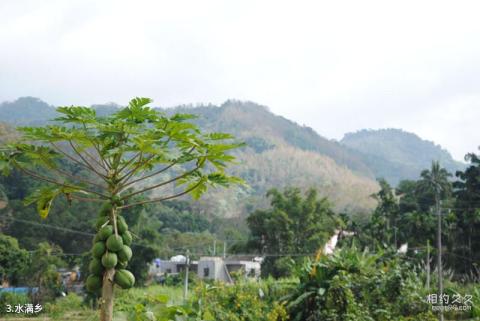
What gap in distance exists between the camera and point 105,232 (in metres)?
2.02

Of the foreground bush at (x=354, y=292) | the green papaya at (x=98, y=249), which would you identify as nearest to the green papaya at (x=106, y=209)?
the green papaya at (x=98, y=249)

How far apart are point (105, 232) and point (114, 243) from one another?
0.07m

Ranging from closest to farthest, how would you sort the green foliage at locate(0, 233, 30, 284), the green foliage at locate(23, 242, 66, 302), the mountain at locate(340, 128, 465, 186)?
the green foliage at locate(23, 242, 66, 302) → the green foliage at locate(0, 233, 30, 284) → the mountain at locate(340, 128, 465, 186)

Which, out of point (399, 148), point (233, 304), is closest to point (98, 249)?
point (233, 304)

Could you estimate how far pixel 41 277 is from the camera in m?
21.6

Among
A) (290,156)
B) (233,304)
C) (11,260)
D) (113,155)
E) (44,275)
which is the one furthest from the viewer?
(290,156)

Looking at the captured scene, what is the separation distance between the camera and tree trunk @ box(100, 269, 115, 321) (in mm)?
1856

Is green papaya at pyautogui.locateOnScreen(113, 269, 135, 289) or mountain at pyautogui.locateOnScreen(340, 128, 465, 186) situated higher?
mountain at pyautogui.locateOnScreen(340, 128, 465, 186)

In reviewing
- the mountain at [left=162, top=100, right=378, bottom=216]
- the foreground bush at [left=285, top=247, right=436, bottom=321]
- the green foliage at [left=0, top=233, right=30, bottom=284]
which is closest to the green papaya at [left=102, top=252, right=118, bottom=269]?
the foreground bush at [left=285, top=247, right=436, bottom=321]

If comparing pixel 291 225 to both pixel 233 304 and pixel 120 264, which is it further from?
pixel 120 264

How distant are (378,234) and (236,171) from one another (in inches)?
2504

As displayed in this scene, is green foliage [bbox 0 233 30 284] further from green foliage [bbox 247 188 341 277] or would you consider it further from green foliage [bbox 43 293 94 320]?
green foliage [bbox 247 188 341 277]

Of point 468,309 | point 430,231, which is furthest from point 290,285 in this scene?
point 430,231

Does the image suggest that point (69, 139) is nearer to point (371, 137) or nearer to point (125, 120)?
point (125, 120)
